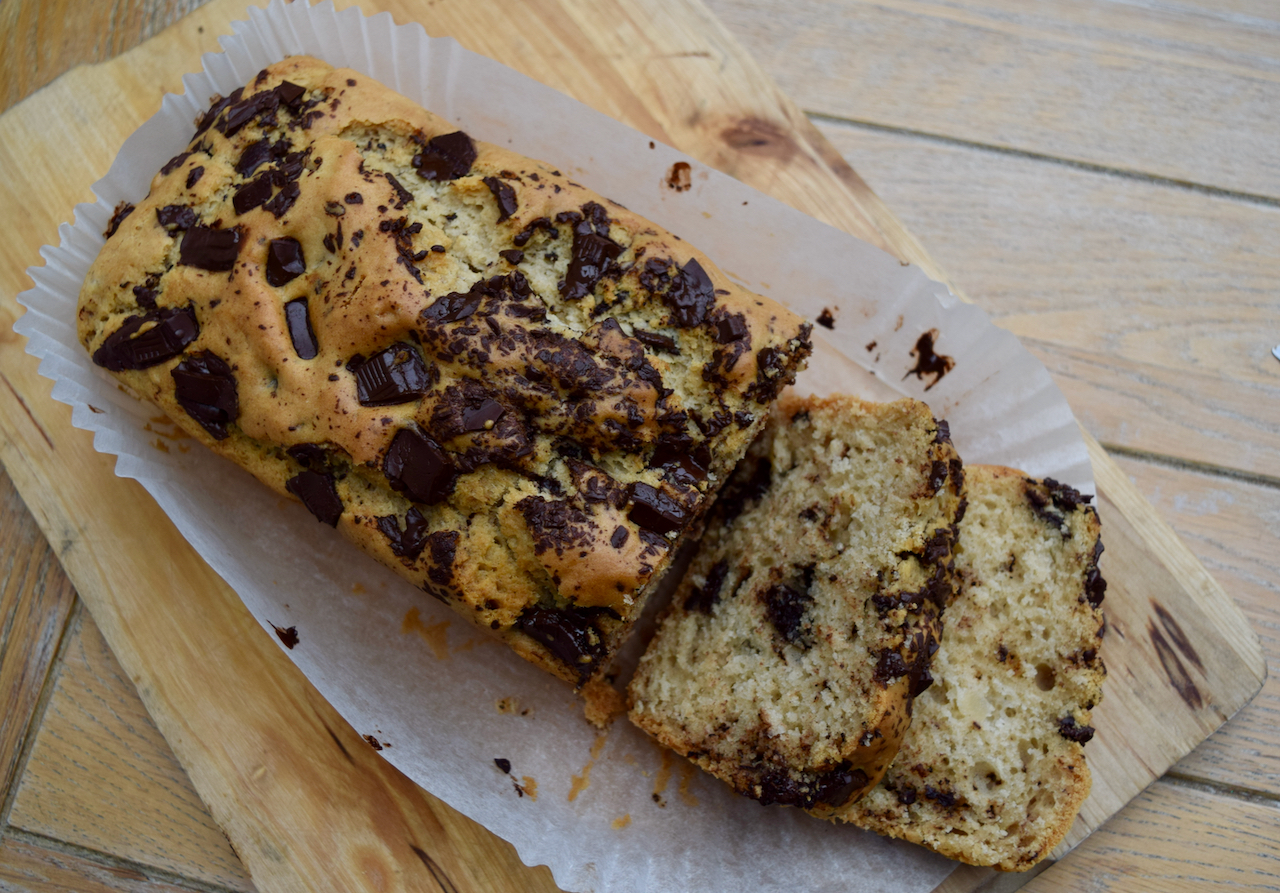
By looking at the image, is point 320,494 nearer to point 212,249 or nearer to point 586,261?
point 212,249

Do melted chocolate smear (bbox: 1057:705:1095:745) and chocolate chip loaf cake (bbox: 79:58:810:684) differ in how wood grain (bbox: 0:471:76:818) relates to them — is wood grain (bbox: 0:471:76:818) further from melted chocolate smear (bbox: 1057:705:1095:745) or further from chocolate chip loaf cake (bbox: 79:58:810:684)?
melted chocolate smear (bbox: 1057:705:1095:745)

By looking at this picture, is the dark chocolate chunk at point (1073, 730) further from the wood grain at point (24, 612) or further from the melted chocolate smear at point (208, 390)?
the wood grain at point (24, 612)

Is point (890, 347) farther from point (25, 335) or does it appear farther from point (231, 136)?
point (25, 335)

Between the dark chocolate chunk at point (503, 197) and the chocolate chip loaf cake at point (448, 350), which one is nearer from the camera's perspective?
the chocolate chip loaf cake at point (448, 350)

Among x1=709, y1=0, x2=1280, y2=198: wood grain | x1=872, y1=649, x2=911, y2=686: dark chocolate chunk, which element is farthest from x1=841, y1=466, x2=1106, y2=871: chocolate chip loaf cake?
x1=709, y1=0, x2=1280, y2=198: wood grain

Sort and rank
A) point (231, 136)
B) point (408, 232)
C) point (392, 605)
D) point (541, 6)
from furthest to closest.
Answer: point (541, 6), point (392, 605), point (231, 136), point (408, 232)

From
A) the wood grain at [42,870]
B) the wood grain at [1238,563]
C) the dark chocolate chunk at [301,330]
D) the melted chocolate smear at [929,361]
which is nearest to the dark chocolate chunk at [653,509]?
the dark chocolate chunk at [301,330]

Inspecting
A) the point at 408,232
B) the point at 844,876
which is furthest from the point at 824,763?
the point at 408,232
